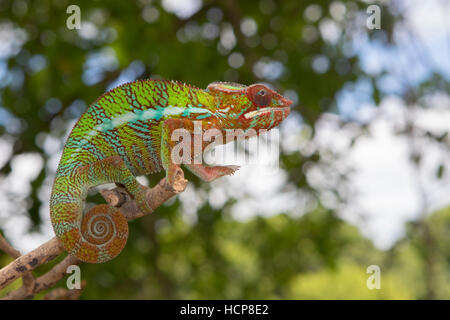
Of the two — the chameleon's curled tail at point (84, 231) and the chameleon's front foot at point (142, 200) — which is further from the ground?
the chameleon's front foot at point (142, 200)

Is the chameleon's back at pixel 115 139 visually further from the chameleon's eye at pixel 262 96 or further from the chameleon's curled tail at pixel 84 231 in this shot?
the chameleon's eye at pixel 262 96

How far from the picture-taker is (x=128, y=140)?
808mm

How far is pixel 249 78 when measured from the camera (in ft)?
9.21

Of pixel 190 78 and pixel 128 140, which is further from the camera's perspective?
pixel 190 78

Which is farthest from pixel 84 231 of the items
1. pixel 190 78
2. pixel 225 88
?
pixel 190 78

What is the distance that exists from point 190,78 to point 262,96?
1.68 metres

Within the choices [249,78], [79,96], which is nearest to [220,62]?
[249,78]

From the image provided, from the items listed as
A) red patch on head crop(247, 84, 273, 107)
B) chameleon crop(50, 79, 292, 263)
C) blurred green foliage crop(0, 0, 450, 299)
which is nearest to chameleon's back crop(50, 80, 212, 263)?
chameleon crop(50, 79, 292, 263)

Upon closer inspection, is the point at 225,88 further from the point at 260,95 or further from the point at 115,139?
the point at 115,139

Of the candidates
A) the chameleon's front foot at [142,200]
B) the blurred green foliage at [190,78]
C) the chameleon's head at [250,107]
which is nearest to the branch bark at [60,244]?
the chameleon's front foot at [142,200]

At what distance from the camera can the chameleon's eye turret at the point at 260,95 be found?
0.83 meters

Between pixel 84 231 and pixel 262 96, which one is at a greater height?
pixel 262 96

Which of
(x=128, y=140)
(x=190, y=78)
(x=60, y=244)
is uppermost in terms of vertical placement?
(x=190, y=78)
